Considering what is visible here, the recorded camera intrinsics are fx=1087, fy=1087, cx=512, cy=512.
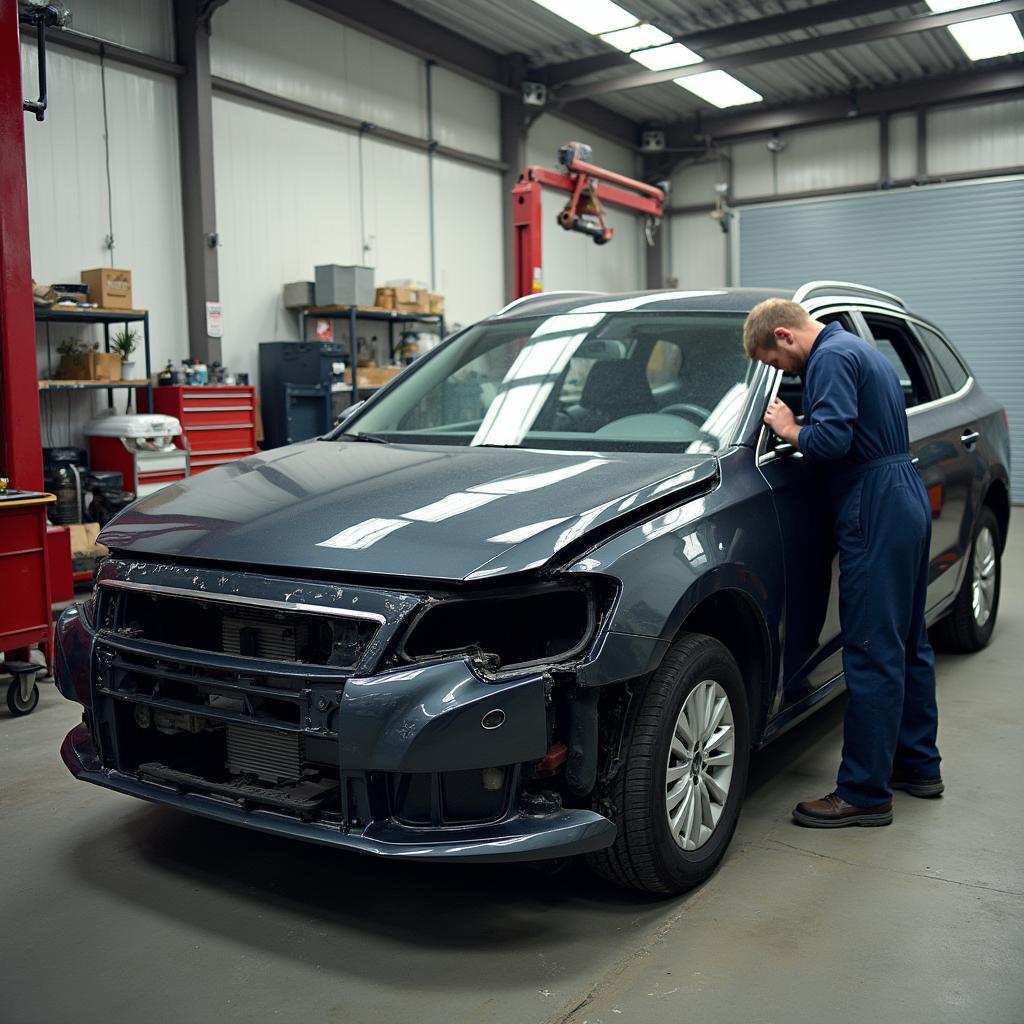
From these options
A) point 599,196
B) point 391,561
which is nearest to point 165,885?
point 391,561

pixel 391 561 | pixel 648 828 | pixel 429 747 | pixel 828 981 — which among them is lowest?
pixel 828 981

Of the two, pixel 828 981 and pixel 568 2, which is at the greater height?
pixel 568 2

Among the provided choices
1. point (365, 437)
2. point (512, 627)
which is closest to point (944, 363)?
point (365, 437)

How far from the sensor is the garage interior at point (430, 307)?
225 centimetres

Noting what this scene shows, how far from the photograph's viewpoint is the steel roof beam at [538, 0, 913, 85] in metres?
10.2

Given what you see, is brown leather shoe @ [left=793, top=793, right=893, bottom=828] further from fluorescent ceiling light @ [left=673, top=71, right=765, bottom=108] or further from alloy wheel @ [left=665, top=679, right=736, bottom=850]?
fluorescent ceiling light @ [left=673, top=71, right=765, bottom=108]

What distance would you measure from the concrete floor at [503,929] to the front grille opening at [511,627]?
0.62m

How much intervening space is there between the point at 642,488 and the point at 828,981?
1.08 metres

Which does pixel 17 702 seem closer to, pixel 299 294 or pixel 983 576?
pixel 983 576

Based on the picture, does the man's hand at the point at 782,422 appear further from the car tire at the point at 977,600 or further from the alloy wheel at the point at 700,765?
the car tire at the point at 977,600

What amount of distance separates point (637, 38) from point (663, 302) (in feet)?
28.6

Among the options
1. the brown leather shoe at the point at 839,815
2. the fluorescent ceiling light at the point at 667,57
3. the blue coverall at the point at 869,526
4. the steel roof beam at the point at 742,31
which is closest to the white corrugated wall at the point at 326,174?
the steel roof beam at the point at 742,31

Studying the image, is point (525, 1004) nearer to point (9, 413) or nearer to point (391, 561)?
point (391, 561)

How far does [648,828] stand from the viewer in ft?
7.60
